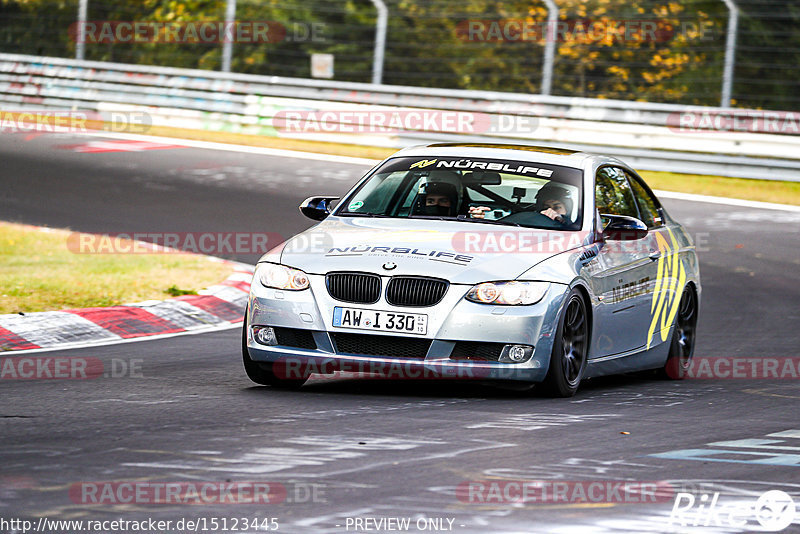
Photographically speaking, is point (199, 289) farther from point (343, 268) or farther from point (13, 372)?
point (343, 268)

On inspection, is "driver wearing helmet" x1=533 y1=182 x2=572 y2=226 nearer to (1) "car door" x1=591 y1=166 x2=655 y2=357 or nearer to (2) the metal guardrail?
(1) "car door" x1=591 y1=166 x2=655 y2=357

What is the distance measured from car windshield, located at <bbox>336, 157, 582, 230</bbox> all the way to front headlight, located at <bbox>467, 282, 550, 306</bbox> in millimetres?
923

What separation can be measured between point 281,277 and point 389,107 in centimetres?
1635

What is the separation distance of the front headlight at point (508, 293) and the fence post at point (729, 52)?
1461 cm

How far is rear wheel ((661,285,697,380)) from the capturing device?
1005 centimetres

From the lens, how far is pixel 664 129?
2211 cm

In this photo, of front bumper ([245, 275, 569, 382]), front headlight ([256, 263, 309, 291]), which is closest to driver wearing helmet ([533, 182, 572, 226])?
front bumper ([245, 275, 569, 382])

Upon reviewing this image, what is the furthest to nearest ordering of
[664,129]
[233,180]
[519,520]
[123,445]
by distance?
[664,129] < [233,180] < [123,445] < [519,520]

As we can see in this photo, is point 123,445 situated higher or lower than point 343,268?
lower

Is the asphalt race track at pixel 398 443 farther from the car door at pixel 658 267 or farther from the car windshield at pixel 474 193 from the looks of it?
the car windshield at pixel 474 193

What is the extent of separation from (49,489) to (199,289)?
679 centimetres

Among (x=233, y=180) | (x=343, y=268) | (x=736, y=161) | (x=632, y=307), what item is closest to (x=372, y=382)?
(x=343, y=268)

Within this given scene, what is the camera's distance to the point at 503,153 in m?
9.42

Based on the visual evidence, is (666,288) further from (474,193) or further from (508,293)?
(508,293)
